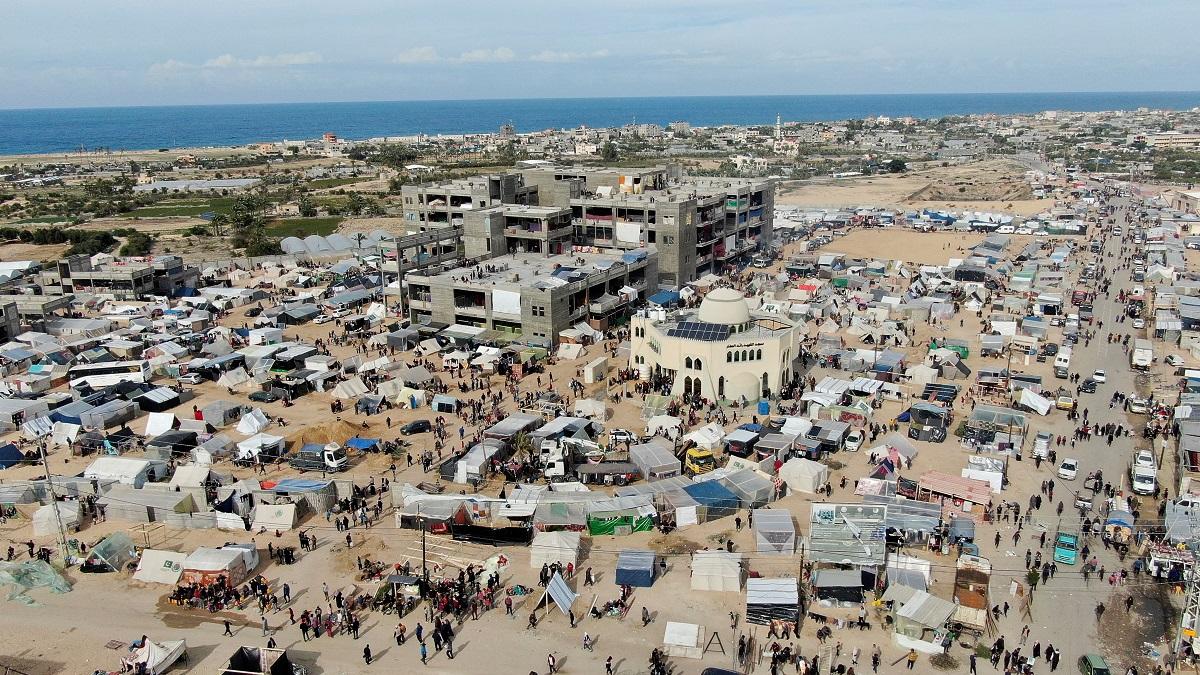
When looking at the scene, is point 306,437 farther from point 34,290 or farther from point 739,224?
point 739,224

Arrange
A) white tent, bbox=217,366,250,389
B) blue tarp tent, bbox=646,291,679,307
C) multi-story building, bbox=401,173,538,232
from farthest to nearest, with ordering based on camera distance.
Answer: multi-story building, bbox=401,173,538,232 → blue tarp tent, bbox=646,291,679,307 → white tent, bbox=217,366,250,389

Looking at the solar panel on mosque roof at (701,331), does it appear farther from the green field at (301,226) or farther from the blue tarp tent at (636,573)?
the green field at (301,226)

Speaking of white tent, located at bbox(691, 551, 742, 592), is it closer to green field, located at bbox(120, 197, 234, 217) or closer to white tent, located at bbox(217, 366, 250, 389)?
white tent, located at bbox(217, 366, 250, 389)

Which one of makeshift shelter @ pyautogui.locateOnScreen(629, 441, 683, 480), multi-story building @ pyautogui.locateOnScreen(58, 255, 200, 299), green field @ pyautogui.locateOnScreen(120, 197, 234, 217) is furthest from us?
green field @ pyautogui.locateOnScreen(120, 197, 234, 217)

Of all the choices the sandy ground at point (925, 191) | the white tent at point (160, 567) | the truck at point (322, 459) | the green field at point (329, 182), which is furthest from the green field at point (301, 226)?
the white tent at point (160, 567)

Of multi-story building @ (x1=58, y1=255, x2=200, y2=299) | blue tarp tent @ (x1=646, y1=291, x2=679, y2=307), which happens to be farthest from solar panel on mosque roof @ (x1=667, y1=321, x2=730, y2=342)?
multi-story building @ (x1=58, y1=255, x2=200, y2=299)

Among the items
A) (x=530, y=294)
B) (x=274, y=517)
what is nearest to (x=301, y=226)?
(x=530, y=294)

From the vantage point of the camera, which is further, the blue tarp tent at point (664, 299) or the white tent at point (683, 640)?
the blue tarp tent at point (664, 299)
